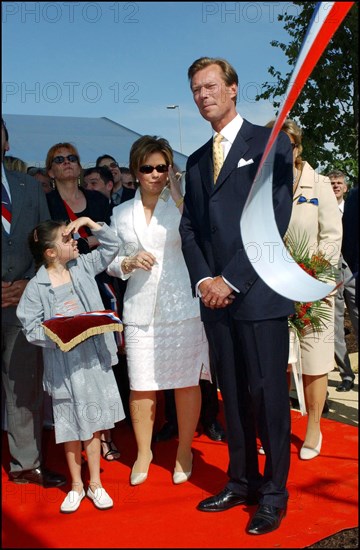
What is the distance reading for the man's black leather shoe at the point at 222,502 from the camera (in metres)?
3.65

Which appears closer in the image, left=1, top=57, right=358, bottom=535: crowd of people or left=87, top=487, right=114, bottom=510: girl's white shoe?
left=1, top=57, right=358, bottom=535: crowd of people

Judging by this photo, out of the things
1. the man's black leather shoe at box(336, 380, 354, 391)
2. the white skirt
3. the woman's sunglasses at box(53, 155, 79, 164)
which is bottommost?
the man's black leather shoe at box(336, 380, 354, 391)

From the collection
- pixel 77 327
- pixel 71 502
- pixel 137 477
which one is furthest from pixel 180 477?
A: pixel 77 327

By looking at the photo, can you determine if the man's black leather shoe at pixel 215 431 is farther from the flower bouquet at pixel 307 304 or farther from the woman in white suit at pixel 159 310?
the flower bouquet at pixel 307 304

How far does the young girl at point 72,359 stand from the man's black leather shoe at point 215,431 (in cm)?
116

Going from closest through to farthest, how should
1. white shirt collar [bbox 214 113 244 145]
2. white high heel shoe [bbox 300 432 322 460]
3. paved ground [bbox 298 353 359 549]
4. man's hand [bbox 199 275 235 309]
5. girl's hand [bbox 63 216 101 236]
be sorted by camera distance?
paved ground [bbox 298 353 359 549] → man's hand [bbox 199 275 235 309] → white shirt collar [bbox 214 113 244 145] → girl's hand [bbox 63 216 101 236] → white high heel shoe [bbox 300 432 322 460]

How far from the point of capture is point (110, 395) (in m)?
3.95

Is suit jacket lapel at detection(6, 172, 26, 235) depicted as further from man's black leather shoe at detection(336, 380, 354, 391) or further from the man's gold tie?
man's black leather shoe at detection(336, 380, 354, 391)

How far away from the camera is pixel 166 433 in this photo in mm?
4980

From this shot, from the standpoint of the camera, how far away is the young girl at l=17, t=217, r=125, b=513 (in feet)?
12.5

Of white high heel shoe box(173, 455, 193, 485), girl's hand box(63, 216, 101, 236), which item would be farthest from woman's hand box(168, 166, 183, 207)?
white high heel shoe box(173, 455, 193, 485)

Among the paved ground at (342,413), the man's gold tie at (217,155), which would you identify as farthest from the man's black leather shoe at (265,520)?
the man's gold tie at (217,155)

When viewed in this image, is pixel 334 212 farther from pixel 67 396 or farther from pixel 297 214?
pixel 67 396

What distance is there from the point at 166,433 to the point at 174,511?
1298 mm
